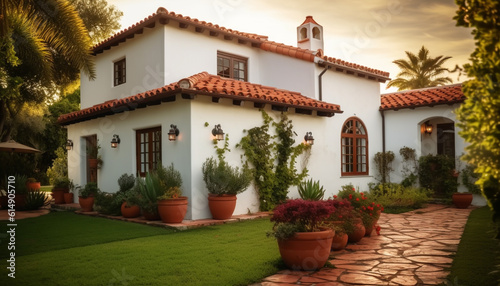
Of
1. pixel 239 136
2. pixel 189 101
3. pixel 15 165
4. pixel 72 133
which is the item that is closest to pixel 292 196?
pixel 239 136

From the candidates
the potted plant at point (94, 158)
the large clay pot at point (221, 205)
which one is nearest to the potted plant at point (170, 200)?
the large clay pot at point (221, 205)

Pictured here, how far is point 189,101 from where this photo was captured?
1017cm

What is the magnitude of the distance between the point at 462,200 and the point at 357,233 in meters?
7.40

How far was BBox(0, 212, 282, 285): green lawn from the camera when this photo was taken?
5270mm

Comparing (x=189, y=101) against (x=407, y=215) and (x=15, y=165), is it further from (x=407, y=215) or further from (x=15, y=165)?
(x=15, y=165)

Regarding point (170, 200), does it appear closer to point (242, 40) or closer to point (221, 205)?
point (221, 205)

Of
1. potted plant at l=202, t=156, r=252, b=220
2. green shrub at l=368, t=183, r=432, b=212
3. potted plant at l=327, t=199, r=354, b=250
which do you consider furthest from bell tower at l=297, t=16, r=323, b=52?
potted plant at l=327, t=199, r=354, b=250

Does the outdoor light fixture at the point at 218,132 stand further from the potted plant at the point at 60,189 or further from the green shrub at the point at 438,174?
the green shrub at the point at 438,174

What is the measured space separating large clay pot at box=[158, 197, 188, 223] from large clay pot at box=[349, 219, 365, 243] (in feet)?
13.6

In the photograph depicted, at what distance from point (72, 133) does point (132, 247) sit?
10156mm

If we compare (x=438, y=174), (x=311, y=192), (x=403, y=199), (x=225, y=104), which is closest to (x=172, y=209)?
(x=225, y=104)

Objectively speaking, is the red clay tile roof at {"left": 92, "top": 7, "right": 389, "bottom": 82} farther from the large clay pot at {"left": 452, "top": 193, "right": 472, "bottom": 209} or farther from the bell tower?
the large clay pot at {"left": 452, "top": 193, "right": 472, "bottom": 209}

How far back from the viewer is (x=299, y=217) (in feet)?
19.4

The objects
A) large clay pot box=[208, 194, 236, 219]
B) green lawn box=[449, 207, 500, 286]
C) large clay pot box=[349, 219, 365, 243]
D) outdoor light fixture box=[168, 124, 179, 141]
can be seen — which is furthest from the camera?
outdoor light fixture box=[168, 124, 179, 141]
